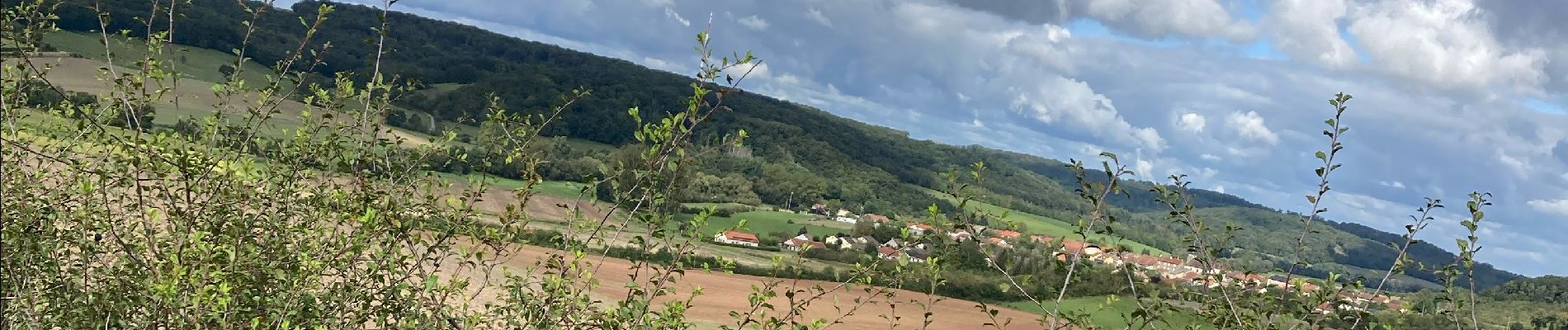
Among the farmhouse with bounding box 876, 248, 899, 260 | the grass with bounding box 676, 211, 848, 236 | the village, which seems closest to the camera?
the village

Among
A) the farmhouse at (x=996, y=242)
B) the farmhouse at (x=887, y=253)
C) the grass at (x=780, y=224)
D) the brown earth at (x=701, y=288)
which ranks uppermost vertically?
the farmhouse at (x=996, y=242)

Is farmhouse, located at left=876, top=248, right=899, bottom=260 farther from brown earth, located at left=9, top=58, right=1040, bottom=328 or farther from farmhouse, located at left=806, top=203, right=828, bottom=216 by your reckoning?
farmhouse, located at left=806, top=203, right=828, bottom=216

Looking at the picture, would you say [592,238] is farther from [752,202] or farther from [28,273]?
[752,202]

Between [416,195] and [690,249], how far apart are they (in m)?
2.05

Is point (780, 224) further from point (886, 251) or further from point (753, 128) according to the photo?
point (886, 251)

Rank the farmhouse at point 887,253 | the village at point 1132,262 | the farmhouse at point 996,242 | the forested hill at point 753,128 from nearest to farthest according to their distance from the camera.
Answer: the village at point 1132,262 < the farmhouse at point 996,242 < the farmhouse at point 887,253 < the forested hill at point 753,128

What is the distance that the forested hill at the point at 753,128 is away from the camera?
7219 centimetres

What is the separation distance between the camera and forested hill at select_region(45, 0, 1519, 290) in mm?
72188

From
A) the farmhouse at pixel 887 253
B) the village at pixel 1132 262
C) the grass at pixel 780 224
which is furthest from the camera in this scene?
the grass at pixel 780 224

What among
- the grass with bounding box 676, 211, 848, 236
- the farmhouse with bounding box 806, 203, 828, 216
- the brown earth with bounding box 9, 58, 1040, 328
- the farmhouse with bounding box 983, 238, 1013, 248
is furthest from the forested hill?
the farmhouse with bounding box 983, 238, 1013, 248

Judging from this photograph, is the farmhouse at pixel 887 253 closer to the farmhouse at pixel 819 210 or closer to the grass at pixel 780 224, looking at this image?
the grass at pixel 780 224

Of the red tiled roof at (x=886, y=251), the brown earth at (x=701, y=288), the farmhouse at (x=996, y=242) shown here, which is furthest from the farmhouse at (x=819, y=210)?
the farmhouse at (x=996, y=242)

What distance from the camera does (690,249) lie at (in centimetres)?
447

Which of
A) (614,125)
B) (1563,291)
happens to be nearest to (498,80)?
(614,125)
